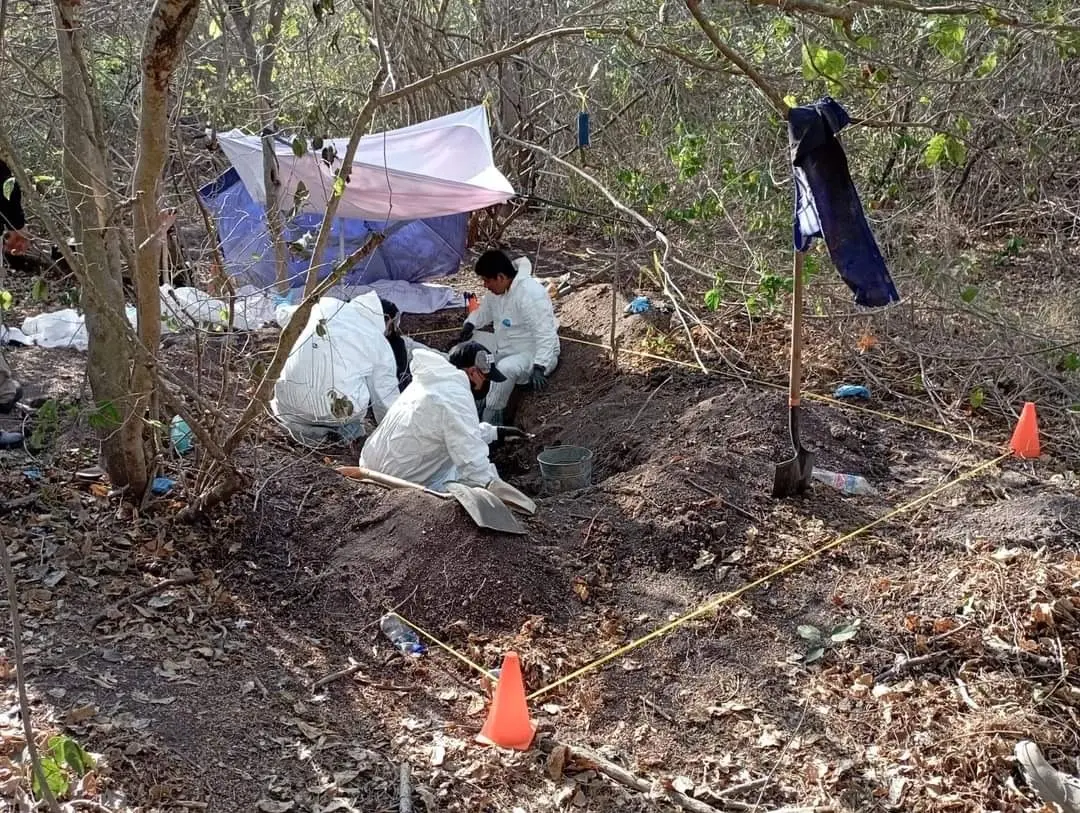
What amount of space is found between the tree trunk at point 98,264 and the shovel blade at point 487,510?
1.27 meters

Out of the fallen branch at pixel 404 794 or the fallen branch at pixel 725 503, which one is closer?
the fallen branch at pixel 404 794

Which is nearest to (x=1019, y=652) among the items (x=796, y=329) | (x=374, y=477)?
(x=796, y=329)

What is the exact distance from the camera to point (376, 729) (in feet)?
10.2

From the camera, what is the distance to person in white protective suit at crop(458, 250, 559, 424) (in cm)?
675

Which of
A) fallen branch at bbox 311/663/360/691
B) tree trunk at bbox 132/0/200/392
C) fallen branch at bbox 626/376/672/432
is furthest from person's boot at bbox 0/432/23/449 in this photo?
fallen branch at bbox 626/376/672/432

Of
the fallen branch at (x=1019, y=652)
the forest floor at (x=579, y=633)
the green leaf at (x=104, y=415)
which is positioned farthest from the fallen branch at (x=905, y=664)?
the green leaf at (x=104, y=415)

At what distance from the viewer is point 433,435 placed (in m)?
4.77

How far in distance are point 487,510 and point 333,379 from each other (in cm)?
176

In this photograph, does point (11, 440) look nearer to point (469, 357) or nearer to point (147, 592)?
point (147, 592)

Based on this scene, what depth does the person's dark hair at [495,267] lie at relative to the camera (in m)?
6.72

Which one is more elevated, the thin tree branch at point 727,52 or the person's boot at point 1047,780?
the thin tree branch at point 727,52

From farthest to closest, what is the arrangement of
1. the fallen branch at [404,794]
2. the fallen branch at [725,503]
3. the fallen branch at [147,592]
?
the fallen branch at [725,503]
the fallen branch at [147,592]
the fallen branch at [404,794]

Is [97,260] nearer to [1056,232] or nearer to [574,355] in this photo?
[574,355]

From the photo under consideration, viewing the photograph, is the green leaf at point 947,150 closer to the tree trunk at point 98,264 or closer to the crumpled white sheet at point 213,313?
the tree trunk at point 98,264
